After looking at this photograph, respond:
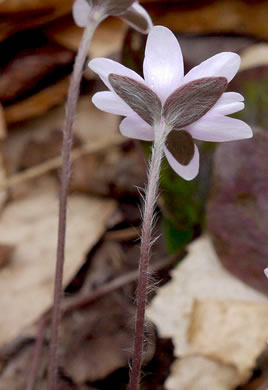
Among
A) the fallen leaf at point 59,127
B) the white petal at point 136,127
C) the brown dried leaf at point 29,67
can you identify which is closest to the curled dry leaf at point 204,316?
the white petal at point 136,127

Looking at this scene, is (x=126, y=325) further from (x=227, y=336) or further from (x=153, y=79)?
(x=153, y=79)

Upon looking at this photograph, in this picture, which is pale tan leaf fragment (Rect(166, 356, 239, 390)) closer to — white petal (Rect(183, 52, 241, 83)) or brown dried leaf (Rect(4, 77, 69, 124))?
white petal (Rect(183, 52, 241, 83))

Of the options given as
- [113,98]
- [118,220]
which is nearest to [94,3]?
[113,98]

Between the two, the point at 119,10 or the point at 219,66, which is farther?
the point at 119,10

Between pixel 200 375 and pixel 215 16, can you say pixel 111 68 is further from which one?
pixel 215 16

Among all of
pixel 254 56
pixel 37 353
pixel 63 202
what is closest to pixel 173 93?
pixel 63 202

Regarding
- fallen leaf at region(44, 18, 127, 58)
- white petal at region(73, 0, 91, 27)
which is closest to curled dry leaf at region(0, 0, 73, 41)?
fallen leaf at region(44, 18, 127, 58)

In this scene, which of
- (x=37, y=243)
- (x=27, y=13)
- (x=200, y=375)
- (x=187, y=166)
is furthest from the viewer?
(x=27, y=13)
